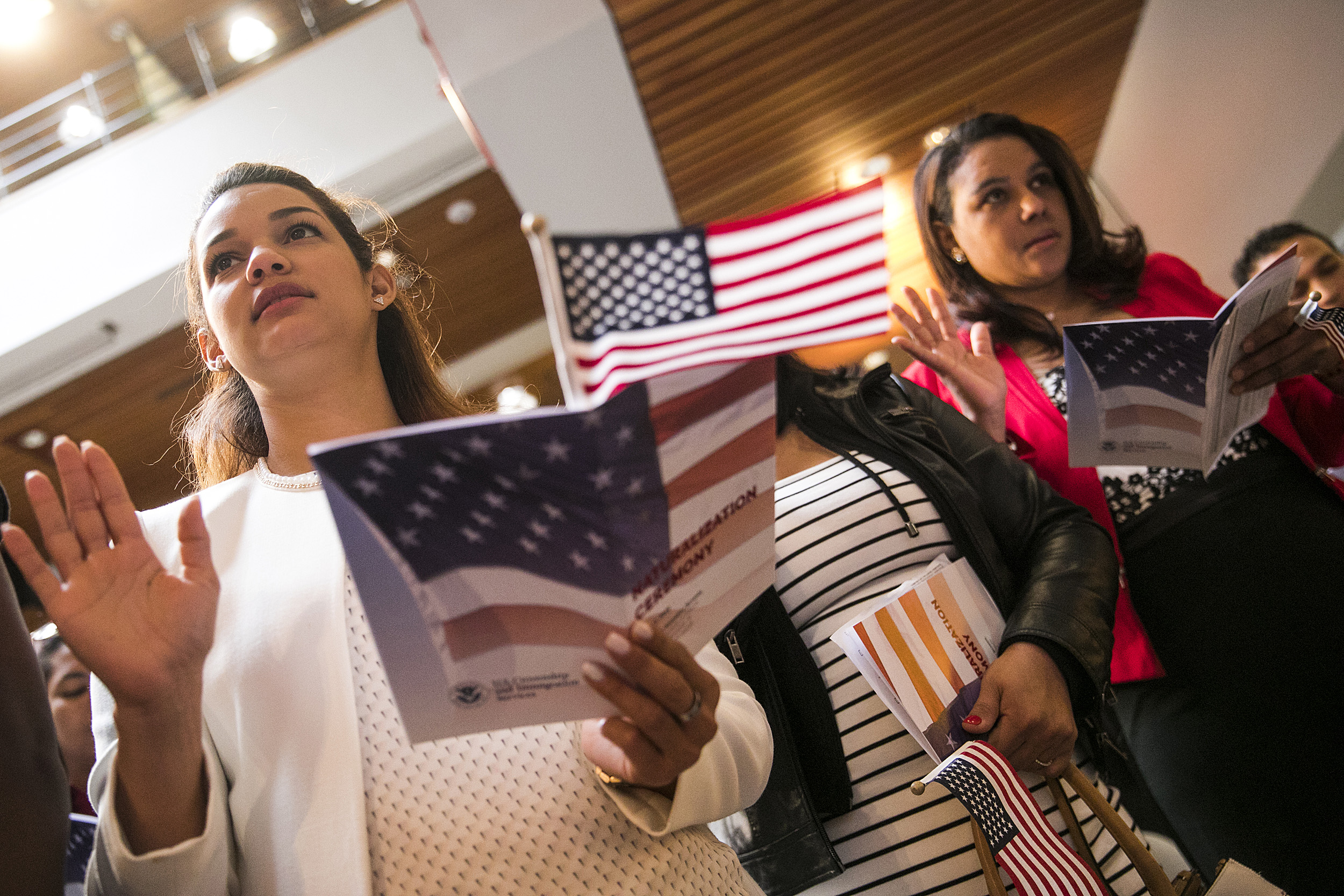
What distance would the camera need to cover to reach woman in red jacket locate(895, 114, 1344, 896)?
1.59m

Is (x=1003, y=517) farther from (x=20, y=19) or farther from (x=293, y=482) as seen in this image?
(x=20, y=19)

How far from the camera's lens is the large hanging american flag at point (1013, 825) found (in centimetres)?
112

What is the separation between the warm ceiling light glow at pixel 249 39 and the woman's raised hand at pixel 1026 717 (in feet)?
24.1

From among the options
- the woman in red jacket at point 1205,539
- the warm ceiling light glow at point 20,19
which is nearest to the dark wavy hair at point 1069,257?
the woman in red jacket at point 1205,539

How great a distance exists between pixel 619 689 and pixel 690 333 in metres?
0.45

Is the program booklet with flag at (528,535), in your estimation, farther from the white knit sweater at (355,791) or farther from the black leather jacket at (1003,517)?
the black leather jacket at (1003,517)

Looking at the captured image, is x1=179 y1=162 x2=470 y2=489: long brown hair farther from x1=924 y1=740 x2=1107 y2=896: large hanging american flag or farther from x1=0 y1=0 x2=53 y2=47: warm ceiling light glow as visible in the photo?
x1=0 y1=0 x2=53 y2=47: warm ceiling light glow

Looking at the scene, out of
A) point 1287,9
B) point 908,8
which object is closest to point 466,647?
point 908,8

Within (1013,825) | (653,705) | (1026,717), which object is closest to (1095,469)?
(1026,717)

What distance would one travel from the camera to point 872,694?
56.7 inches

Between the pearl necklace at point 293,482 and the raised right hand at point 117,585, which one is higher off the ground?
the pearl necklace at point 293,482

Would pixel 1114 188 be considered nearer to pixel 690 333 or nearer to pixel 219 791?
pixel 690 333

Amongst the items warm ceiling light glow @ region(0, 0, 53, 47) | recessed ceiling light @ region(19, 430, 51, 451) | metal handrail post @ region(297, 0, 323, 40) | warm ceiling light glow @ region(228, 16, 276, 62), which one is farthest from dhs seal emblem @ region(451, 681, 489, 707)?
warm ceiling light glow @ region(0, 0, 53, 47)

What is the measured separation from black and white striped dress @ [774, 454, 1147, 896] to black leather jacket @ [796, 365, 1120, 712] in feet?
0.14
